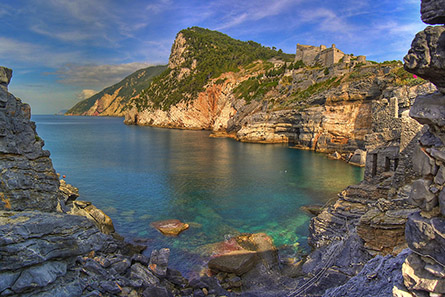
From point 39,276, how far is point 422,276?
905 centimetres

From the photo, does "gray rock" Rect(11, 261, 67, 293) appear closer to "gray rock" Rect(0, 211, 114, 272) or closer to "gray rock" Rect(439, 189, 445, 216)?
"gray rock" Rect(0, 211, 114, 272)

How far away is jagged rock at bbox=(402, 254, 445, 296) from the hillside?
13542mm

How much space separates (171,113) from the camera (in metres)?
112

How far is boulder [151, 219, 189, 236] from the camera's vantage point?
1961 cm

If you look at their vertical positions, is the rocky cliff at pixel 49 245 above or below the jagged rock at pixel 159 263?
above

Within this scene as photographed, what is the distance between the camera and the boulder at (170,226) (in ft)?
64.3

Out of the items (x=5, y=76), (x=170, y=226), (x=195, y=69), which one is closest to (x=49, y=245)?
(x=5, y=76)

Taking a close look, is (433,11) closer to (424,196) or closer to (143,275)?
(424,196)

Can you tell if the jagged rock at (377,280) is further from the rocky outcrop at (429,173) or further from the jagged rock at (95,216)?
the jagged rock at (95,216)

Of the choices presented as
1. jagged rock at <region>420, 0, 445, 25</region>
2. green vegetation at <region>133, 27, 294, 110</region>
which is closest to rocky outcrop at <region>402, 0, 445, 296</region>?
jagged rock at <region>420, 0, 445, 25</region>

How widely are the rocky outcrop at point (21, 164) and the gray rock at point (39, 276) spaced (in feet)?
19.8

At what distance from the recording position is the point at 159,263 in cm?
1377

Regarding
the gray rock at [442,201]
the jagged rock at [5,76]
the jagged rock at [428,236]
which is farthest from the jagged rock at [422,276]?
the jagged rock at [5,76]

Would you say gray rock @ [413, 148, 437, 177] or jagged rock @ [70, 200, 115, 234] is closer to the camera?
gray rock @ [413, 148, 437, 177]
